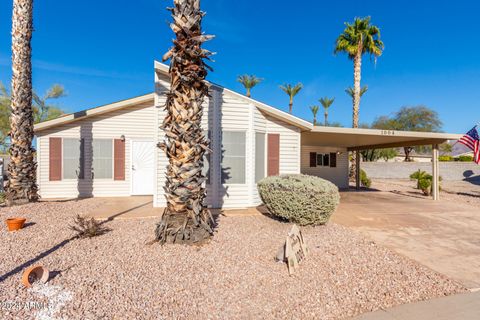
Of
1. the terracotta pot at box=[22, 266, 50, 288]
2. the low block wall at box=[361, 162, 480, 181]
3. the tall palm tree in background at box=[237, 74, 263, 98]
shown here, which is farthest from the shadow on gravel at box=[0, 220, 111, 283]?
the tall palm tree in background at box=[237, 74, 263, 98]

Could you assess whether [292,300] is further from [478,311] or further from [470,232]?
[470,232]

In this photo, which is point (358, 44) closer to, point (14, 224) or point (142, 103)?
point (142, 103)

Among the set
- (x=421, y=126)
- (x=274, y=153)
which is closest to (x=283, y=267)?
(x=274, y=153)

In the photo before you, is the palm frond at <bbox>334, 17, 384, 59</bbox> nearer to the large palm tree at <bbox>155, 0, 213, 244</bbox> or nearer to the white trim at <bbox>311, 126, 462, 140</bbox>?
the white trim at <bbox>311, 126, 462, 140</bbox>

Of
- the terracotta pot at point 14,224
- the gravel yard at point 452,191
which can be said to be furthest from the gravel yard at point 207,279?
the gravel yard at point 452,191

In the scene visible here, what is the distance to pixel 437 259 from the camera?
4.14 m

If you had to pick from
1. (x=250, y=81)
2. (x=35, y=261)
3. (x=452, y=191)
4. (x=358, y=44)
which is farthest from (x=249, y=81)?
(x=35, y=261)

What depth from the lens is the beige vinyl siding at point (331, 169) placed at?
15.6 metres

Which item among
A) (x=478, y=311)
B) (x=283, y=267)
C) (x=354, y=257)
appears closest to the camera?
(x=478, y=311)

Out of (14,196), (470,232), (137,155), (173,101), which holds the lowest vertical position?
(470,232)

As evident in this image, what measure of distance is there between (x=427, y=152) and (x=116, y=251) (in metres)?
55.0

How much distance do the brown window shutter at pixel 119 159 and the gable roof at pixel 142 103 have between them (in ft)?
4.36

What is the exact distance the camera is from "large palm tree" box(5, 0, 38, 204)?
23.8 ft

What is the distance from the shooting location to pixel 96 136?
9.54m
